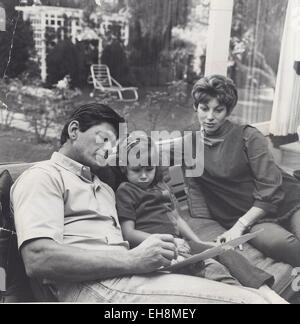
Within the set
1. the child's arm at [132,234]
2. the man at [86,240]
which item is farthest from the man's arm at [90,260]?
the child's arm at [132,234]

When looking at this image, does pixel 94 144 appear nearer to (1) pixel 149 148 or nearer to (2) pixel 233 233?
(1) pixel 149 148

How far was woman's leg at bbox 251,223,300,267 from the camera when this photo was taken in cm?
181

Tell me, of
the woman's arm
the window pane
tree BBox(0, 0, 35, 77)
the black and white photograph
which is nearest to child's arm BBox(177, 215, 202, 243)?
the black and white photograph

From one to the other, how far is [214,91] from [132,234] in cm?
69

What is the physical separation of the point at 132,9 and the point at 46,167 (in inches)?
27.8

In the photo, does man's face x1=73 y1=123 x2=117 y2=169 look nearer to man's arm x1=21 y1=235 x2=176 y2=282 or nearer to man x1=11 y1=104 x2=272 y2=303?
man x1=11 y1=104 x2=272 y2=303

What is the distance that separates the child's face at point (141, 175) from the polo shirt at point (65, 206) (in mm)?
96

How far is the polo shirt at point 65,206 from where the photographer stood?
4.41 feet

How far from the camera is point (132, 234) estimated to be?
5.34ft

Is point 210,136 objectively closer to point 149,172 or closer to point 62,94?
point 149,172

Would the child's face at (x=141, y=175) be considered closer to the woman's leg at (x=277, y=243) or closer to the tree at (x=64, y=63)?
the tree at (x=64, y=63)

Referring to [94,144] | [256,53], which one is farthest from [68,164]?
[256,53]

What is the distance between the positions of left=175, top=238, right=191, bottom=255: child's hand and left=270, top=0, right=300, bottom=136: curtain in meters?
0.67

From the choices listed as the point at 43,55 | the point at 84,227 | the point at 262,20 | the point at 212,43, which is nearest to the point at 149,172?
the point at 84,227
